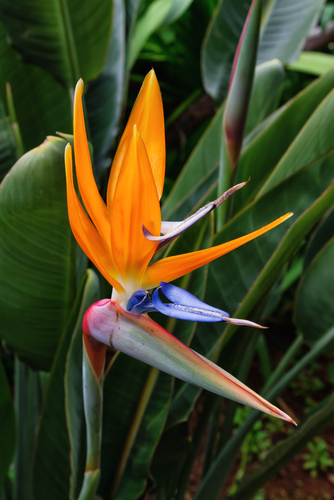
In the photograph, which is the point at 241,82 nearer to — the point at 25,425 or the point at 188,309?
the point at 188,309

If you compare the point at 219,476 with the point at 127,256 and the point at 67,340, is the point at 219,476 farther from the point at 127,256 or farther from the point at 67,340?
the point at 127,256

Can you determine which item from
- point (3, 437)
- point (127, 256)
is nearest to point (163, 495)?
point (3, 437)

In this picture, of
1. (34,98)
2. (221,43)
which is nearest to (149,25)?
(221,43)

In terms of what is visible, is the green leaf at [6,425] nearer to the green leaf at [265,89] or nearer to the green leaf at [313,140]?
the green leaf at [313,140]

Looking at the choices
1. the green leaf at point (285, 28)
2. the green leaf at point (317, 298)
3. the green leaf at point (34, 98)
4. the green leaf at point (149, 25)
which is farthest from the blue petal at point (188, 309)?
the green leaf at point (149, 25)

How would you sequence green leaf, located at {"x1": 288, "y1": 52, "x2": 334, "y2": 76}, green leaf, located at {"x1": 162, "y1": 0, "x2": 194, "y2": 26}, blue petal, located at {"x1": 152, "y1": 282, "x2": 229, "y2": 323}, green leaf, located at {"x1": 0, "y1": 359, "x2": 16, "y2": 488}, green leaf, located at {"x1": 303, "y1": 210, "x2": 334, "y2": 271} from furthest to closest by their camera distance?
green leaf, located at {"x1": 288, "y1": 52, "x2": 334, "y2": 76}
green leaf, located at {"x1": 162, "y1": 0, "x2": 194, "y2": 26}
green leaf, located at {"x1": 303, "y1": 210, "x2": 334, "y2": 271}
green leaf, located at {"x1": 0, "y1": 359, "x2": 16, "y2": 488}
blue petal, located at {"x1": 152, "y1": 282, "x2": 229, "y2": 323}

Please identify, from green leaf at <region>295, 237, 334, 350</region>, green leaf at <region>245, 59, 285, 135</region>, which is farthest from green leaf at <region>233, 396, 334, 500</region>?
green leaf at <region>245, 59, 285, 135</region>

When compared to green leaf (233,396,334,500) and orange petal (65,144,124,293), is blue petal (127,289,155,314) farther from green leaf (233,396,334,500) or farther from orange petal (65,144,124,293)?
green leaf (233,396,334,500)
